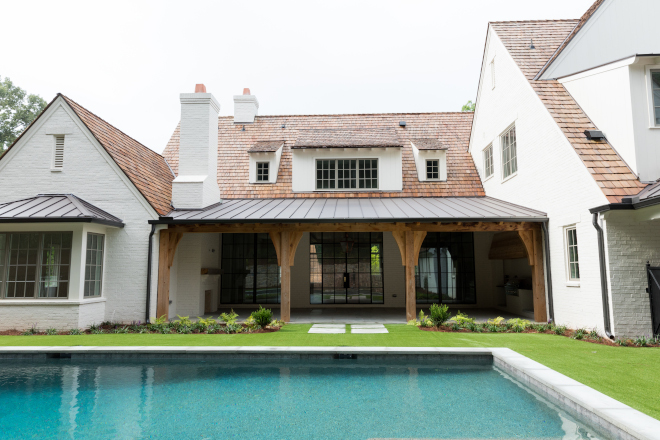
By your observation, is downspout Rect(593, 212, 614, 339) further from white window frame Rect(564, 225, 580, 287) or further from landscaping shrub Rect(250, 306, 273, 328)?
landscaping shrub Rect(250, 306, 273, 328)

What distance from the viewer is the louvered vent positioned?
11078 mm

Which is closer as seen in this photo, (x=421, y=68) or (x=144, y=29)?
(x=144, y=29)

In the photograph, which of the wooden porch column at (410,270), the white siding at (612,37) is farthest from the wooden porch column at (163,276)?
the white siding at (612,37)

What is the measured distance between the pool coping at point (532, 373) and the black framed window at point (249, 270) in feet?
26.1

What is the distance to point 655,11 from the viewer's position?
8875 mm

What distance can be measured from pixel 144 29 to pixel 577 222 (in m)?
14.3

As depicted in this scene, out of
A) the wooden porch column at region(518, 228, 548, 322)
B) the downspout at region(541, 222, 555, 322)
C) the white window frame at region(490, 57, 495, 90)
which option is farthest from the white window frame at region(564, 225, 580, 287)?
the white window frame at region(490, 57, 495, 90)

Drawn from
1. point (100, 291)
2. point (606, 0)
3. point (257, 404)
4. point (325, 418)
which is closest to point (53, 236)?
point (100, 291)

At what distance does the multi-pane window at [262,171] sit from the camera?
14.5 metres

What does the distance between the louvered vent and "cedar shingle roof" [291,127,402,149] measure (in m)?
6.76

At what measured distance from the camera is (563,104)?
33.1ft

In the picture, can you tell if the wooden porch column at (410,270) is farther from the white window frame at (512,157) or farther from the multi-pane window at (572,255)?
the white window frame at (512,157)

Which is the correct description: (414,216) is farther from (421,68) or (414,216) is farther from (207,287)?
(421,68)

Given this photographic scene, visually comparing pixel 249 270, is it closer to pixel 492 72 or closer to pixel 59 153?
pixel 59 153
